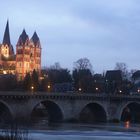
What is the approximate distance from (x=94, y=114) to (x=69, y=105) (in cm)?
893

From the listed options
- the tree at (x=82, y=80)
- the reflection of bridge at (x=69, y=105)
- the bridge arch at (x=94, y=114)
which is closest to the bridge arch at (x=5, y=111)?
the reflection of bridge at (x=69, y=105)

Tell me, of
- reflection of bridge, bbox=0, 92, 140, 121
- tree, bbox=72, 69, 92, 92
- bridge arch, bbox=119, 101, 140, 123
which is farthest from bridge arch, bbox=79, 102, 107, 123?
tree, bbox=72, 69, 92, 92

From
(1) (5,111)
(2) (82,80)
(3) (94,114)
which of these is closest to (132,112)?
(3) (94,114)

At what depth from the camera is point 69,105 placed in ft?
329

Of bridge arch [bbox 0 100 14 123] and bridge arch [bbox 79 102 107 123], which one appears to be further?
bridge arch [bbox 79 102 107 123]

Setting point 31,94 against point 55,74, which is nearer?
point 31,94

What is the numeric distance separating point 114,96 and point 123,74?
6086 cm

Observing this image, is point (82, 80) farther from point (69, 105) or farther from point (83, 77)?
point (69, 105)

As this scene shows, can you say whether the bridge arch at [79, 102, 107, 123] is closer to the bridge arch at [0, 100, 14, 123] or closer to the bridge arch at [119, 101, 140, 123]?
the bridge arch at [119, 101, 140, 123]

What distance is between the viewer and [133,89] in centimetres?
16038

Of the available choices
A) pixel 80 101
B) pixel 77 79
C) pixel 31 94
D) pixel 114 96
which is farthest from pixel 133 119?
pixel 77 79

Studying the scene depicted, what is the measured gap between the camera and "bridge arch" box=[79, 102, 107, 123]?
104250mm

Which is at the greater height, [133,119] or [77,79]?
[77,79]

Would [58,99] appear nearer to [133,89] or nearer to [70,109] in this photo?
[70,109]
